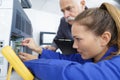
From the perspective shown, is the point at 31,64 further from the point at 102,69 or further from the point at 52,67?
the point at 102,69

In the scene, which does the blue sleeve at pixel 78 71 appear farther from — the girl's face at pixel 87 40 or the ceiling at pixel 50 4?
the ceiling at pixel 50 4

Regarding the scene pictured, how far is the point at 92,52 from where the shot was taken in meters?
A: 0.71

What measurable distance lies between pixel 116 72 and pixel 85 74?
0.09 metres

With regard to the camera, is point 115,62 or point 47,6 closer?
point 115,62

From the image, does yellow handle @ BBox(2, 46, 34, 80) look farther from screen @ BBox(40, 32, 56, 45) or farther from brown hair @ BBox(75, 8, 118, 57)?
screen @ BBox(40, 32, 56, 45)

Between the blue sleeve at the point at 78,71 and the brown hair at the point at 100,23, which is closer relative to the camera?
the blue sleeve at the point at 78,71

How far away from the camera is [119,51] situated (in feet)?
2.08

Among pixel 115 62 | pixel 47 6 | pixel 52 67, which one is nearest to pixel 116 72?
pixel 115 62

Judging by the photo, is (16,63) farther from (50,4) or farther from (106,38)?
(50,4)

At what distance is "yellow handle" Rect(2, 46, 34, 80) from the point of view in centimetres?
56

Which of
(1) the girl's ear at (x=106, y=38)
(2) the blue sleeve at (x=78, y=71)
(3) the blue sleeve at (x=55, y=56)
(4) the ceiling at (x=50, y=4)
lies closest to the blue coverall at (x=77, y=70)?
(2) the blue sleeve at (x=78, y=71)

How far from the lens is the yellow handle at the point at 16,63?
56cm

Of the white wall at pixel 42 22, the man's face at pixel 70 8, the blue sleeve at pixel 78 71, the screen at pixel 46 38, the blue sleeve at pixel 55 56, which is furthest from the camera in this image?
the white wall at pixel 42 22

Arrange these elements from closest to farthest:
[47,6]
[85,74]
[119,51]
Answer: [85,74] < [119,51] < [47,6]
